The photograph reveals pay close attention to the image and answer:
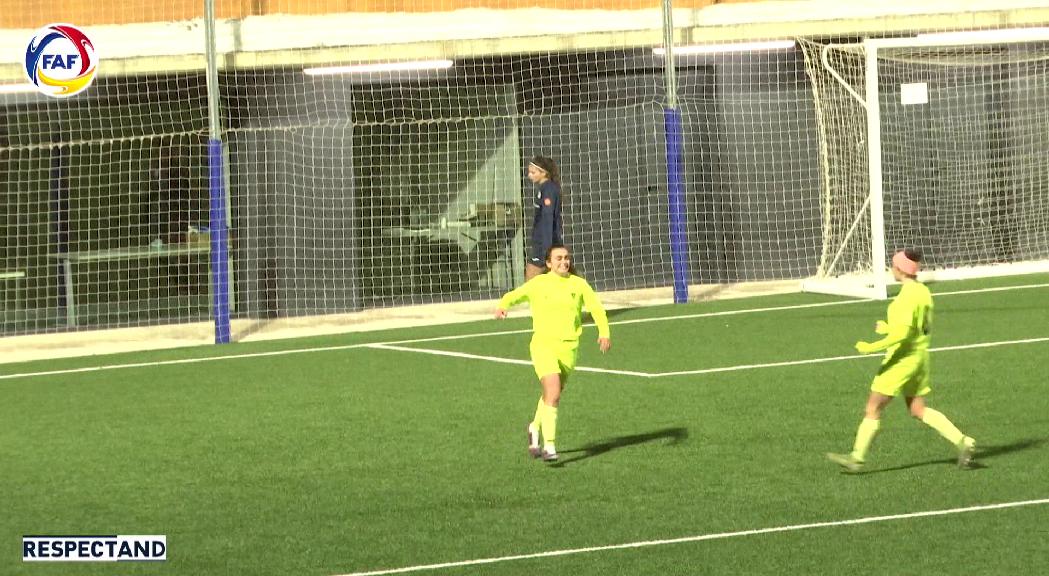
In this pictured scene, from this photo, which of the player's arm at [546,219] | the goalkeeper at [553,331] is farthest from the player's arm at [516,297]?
the player's arm at [546,219]

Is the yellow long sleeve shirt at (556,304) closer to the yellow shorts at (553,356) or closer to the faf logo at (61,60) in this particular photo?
the yellow shorts at (553,356)

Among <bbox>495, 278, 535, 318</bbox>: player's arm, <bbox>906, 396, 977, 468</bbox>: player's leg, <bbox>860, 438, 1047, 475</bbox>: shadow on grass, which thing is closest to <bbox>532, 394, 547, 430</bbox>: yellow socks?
<bbox>495, 278, 535, 318</bbox>: player's arm

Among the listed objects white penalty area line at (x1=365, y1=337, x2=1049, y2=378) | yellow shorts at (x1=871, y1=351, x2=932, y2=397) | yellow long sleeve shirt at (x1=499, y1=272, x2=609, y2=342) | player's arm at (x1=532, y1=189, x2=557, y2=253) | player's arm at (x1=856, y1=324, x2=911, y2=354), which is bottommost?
white penalty area line at (x1=365, y1=337, x2=1049, y2=378)

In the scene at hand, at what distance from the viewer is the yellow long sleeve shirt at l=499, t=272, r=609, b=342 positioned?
10.1m

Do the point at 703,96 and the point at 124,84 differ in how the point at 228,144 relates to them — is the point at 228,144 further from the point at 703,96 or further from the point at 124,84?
the point at 703,96

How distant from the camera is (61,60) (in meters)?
20.7

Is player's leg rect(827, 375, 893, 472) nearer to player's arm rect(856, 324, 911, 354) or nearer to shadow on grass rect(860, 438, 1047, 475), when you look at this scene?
shadow on grass rect(860, 438, 1047, 475)

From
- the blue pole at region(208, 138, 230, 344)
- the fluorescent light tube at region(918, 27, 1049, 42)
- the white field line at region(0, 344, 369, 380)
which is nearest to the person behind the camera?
the white field line at region(0, 344, 369, 380)

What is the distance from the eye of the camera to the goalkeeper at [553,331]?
1002 cm

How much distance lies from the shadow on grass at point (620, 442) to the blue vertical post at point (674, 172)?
925 centimetres

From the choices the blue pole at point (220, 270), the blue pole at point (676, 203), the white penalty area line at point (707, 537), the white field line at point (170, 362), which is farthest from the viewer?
the blue pole at point (676, 203)

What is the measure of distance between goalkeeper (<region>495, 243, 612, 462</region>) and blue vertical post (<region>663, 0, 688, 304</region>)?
9.99 m

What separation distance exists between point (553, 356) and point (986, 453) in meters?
2.53

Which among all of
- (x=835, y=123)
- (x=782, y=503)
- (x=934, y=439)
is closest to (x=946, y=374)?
(x=934, y=439)
